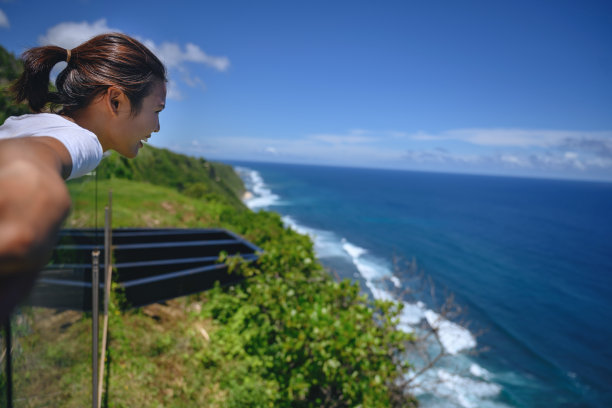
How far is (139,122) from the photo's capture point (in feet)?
3.22

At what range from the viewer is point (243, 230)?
9672 mm

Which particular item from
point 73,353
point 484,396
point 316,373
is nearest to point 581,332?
point 484,396

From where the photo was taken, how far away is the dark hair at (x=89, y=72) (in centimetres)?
92

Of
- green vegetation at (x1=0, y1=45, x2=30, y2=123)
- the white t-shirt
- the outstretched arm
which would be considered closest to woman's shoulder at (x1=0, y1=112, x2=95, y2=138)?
the white t-shirt

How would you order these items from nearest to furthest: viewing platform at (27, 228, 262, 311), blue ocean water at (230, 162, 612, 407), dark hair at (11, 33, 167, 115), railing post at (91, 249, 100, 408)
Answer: dark hair at (11, 33, 167, 115)
viewing platform at (27, 228, 262, 311)
railing post at (91, 249, 100, 408)
blue ocean water at (230, 162, 612, 407)

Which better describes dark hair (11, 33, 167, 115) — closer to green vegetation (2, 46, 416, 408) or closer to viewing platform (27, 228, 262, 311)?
viewing platform (27, 228, 262, 311)

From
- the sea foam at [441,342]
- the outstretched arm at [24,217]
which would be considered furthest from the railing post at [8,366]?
the sea foam at [441,342]

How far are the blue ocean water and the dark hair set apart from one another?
3538 mm

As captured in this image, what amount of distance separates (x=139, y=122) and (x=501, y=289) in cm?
3577

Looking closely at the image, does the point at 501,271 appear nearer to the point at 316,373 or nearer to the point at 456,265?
the point at 456,265

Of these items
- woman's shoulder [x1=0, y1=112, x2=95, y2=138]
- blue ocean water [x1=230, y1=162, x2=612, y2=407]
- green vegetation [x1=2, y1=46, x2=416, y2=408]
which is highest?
woman's shoulder [x1=0, y1=112, x2=95, y2=138]

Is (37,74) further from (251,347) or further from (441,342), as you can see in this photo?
(441,342)

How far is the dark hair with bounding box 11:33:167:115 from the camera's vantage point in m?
0.92

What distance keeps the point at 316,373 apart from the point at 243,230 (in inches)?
250
